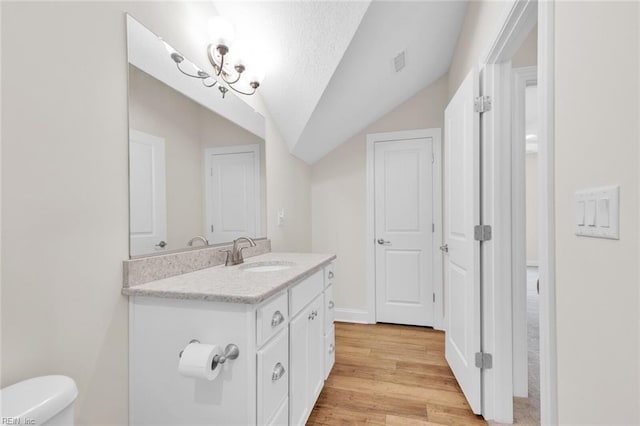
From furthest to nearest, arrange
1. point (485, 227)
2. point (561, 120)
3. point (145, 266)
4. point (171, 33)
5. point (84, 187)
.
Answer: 1. point (485, 227)
2. point (171, 33)
3. point (145, 266)
4. point (84, 187)
5. point (561, 120)

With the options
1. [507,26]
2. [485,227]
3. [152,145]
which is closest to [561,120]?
[507,26]

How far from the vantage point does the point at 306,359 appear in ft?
5.07

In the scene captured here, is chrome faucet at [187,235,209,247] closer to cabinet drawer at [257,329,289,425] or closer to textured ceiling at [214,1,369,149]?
cabinet drawer at [257,329,289,425]

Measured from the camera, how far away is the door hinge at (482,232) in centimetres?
161

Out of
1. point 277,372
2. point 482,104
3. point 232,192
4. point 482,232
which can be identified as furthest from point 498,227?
point 232,192

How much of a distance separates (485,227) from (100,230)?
1824 millimetres

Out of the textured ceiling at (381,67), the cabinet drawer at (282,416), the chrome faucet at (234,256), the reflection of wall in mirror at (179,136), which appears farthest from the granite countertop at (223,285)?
the textured ceiling at (381,67)

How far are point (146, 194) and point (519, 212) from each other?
1914 millimetres

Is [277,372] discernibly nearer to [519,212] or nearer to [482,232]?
[482,232]

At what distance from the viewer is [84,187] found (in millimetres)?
1034

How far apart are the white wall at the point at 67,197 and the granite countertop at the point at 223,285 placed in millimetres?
173

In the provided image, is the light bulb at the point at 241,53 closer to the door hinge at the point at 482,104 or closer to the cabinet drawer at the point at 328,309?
the door hinge at the point at 482,104

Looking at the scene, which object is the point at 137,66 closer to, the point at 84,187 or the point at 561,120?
the point at 84,187

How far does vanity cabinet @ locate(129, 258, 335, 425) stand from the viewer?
1.05 meters
